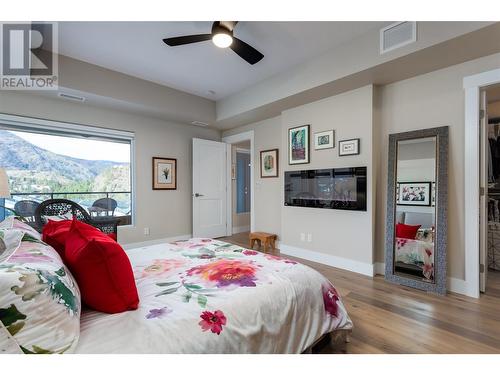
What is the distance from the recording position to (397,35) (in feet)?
7.91

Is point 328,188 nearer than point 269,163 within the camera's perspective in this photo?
Yes

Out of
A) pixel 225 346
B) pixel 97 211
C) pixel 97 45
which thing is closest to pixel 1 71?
pixel 97 45

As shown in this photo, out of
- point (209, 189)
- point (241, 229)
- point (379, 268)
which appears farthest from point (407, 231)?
point (241, 229)

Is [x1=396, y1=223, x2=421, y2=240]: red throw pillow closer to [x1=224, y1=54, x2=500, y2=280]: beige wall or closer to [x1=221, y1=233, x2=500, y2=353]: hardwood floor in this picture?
[x1=224, y1=54, x2=500, y2=280]: beige wall

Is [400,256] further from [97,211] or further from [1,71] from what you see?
[1,71]

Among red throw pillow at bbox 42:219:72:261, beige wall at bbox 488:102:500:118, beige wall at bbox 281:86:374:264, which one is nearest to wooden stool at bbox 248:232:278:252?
beige wall at bbox 281:86:374:264

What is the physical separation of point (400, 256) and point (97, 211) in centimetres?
448

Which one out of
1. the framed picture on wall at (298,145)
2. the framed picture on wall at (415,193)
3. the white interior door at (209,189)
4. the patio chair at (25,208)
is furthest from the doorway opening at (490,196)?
the patio chair at (25,208)

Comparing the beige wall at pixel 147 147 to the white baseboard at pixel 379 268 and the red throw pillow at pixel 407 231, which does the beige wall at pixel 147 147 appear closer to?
the white baseboard at pixel 379 268

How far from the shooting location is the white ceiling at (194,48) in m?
2.50

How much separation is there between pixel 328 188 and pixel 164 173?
2.95 metres

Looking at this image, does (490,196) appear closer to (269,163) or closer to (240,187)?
(269,163)

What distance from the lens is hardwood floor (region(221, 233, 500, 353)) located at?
5.47ft

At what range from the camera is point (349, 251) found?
3232mm
